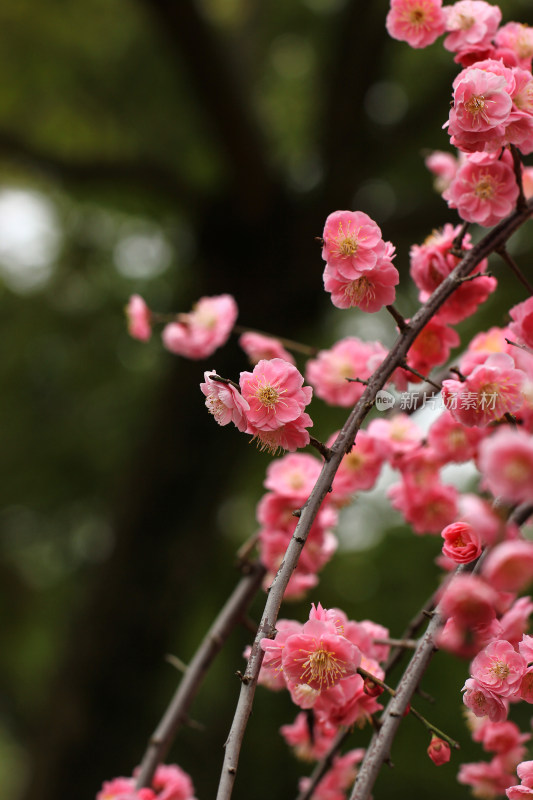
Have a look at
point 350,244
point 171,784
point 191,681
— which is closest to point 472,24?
point 350,244

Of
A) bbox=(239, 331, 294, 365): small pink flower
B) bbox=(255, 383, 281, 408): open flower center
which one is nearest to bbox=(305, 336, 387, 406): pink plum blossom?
bbox=(239, 331, 294, 365): small pink flower

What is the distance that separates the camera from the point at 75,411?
3.51 m

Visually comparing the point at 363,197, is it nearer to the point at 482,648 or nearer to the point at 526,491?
the point at 482,648

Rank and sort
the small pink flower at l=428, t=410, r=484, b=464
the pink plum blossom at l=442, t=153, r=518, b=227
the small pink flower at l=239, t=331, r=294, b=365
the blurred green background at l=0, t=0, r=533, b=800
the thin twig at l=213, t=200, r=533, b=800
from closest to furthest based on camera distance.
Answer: the thin twig at l=213, t=200, r=533, b=800 → the pink plum blossom at l=442, t=153, r=518, b=227 → the small pink flower at l=428, t=410, r=484, b=464 → the small pink flower at l=239, t=331, r=294, b=365 → the blurred green background at l=0, t=0, r=533, b=800

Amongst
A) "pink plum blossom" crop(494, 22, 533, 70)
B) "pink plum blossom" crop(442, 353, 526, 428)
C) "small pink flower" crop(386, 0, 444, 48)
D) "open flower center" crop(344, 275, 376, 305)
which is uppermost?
"small pink flower" crop(386, 0, 444, 48)

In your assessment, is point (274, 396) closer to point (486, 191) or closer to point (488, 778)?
point (486, 191)

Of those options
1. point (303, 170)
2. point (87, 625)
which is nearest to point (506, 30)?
point (87, 625)

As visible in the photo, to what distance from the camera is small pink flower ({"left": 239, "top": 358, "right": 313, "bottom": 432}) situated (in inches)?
20.5

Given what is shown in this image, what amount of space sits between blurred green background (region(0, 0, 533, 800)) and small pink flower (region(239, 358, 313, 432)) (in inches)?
62.0

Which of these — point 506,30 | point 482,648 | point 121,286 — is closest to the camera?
point 482,648

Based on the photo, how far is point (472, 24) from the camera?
27.6 inches

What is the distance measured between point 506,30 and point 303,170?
2601 mm

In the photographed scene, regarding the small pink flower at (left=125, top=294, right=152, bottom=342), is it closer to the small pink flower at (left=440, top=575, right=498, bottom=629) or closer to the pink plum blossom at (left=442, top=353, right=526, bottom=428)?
the pink plum blossom at (left=442, top=353, right=526, bottom=428)

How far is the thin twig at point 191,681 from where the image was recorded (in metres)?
0.84
